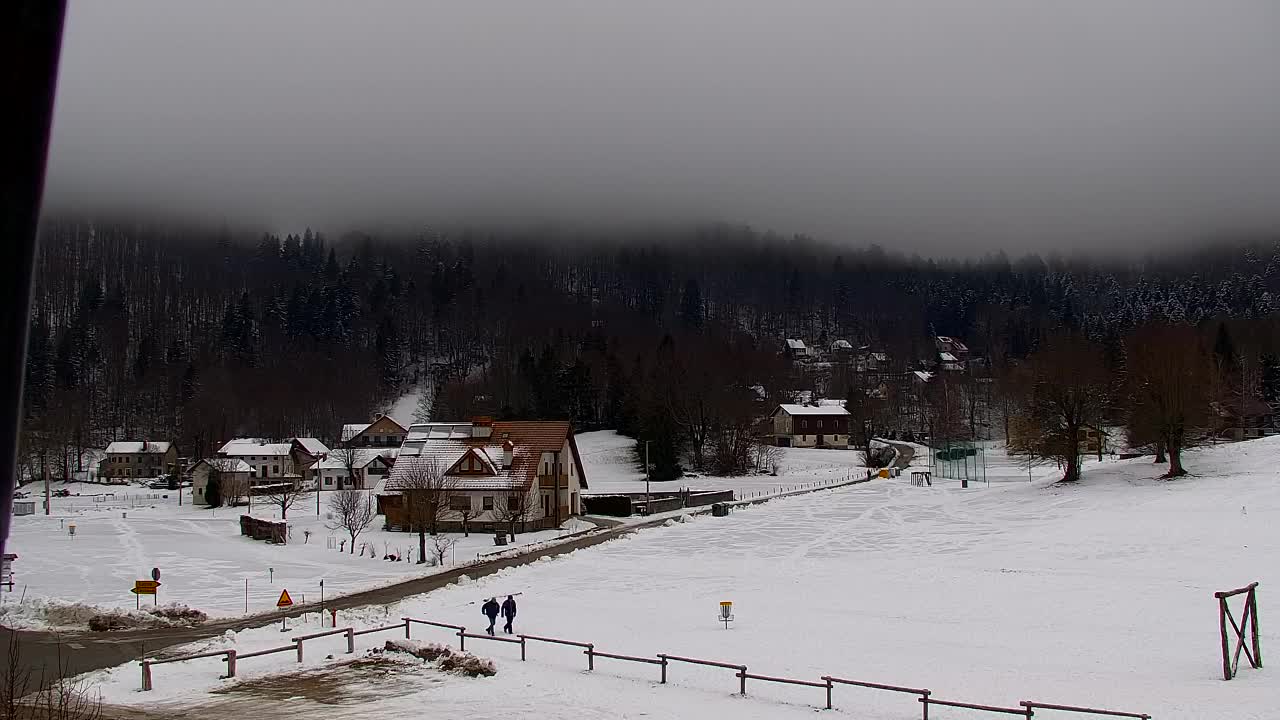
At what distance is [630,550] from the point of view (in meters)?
48.6

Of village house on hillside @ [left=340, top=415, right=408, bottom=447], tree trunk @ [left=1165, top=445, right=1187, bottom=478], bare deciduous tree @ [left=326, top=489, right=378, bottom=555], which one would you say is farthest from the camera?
village house on hillside @ [left=340, top=415, right=408, bottom=447]

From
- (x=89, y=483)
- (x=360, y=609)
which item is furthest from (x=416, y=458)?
(x=89, y=483)

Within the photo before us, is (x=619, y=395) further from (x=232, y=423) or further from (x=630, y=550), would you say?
(x=630, y=550)

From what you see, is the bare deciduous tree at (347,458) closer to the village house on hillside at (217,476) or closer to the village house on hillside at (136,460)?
the village house on hillside at (217,476)

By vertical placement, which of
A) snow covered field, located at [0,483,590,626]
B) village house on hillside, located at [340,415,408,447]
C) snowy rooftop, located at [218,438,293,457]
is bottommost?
snow covered field, located at [0,483,590,626]

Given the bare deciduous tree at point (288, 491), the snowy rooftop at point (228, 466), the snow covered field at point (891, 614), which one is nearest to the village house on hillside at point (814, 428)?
the bare deciduous tree at point (288, 491)

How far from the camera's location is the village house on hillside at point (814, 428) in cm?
12762

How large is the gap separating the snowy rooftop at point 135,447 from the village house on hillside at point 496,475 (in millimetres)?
77871

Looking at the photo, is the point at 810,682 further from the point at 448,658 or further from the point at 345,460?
the point at 345,460

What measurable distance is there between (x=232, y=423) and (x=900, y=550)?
407 ft

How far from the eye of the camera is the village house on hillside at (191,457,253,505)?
84.6 meters

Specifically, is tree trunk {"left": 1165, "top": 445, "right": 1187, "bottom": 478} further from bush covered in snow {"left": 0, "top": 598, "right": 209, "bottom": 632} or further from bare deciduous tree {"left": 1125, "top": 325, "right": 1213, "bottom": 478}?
bush covered in snow {"left": 0, "top": 598, "right": 209, "bottom": 632}

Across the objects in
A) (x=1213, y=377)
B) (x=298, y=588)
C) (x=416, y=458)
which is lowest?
(x=298, y=588)

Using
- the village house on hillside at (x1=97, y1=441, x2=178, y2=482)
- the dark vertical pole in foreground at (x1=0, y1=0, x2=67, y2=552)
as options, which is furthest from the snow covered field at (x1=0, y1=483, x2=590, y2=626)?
the village house on hillside at (x1=97, y1=441, x2=178, y2=482)
